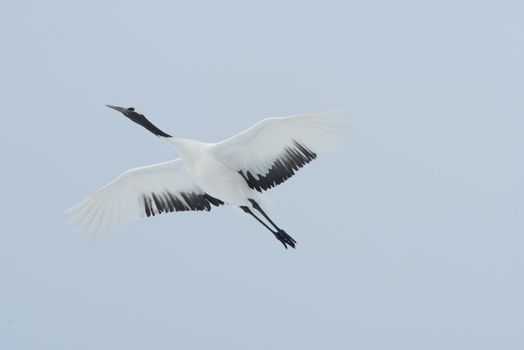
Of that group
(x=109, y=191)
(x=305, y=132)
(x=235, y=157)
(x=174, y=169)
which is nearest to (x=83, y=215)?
(x=109, y=191)

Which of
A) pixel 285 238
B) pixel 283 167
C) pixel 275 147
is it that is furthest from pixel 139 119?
pixel 285 238

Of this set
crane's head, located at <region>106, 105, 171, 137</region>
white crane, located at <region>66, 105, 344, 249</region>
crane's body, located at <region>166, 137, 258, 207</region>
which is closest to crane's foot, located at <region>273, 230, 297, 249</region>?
white crane, located at <region>66, 105, 344, 249</region>

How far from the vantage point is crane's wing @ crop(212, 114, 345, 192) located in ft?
63.0

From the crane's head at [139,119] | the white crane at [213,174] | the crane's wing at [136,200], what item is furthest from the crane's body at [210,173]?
the crane's wing at [136,200]

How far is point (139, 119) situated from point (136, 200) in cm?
205

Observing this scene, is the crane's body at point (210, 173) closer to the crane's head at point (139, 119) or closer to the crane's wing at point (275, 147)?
the crane's wing at point (275, 147)

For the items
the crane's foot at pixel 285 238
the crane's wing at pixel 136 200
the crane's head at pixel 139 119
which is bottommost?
the crane's foot at pixel 285 238

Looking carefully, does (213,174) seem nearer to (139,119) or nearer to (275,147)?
(275,147)

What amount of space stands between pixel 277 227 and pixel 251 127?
2744mm

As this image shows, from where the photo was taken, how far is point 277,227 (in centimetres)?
2117

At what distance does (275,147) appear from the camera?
19.8 metres

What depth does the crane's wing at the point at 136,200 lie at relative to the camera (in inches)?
851

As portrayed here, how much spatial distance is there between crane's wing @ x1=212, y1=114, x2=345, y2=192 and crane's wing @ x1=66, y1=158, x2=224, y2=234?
5.49 feet

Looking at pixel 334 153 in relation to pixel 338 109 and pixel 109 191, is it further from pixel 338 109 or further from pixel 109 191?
pixel 109 191
